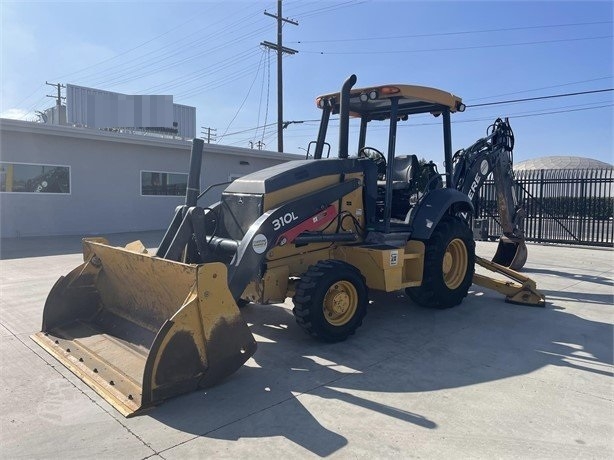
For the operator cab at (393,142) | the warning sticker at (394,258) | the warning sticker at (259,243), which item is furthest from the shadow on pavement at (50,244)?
the warning sticker at (394,258)

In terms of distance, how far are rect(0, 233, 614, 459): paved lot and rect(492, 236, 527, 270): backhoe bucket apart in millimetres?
3492

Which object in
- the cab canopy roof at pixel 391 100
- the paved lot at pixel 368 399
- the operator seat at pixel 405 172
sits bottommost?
the paved lot at pixel 368 399

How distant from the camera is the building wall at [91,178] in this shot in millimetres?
14586

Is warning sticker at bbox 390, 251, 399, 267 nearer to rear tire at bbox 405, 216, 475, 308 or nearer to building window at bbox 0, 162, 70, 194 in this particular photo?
rear tire at bbox 405, 216, 475, 308

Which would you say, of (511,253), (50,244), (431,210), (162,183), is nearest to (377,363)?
(431,210)

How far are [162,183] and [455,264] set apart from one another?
1390cm

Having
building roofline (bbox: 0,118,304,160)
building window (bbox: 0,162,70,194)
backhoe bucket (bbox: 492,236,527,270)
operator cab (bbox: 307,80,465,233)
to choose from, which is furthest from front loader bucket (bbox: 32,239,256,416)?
building window (bbox: 0,162,70,194)

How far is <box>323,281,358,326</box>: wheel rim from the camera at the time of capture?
498cm

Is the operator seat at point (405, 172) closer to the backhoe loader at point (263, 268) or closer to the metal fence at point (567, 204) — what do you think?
the backhoe loader at point (263, 268)

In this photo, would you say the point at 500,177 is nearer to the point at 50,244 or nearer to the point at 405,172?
the point at 405,172

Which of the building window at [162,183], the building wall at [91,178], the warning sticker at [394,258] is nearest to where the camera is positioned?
the warning sticker at [394,258]

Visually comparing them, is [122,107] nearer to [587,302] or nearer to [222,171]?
[222,171]

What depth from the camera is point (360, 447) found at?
3.13 m

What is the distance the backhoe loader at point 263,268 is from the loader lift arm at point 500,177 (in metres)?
1.04
